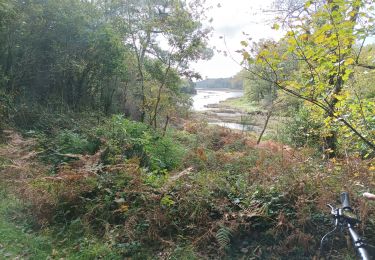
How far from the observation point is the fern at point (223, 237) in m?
3.92

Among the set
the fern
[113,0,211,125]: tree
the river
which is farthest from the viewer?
the river

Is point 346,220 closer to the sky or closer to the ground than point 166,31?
closer to the ground

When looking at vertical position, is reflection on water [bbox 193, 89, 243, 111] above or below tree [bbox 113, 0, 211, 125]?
below

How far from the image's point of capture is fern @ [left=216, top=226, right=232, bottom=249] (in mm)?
3924

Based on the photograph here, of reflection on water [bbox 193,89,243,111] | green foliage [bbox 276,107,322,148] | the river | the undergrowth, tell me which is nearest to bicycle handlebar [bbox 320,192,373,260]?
the undergrowth

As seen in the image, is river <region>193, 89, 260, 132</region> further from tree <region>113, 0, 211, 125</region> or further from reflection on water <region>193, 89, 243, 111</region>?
tree <region>113, 0, 211, 125</region>

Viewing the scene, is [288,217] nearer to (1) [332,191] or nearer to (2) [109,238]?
(1) [332,191]

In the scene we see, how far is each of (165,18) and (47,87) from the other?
5716mm

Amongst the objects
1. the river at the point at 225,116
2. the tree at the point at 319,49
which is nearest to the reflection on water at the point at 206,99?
the river at the point at 225,116

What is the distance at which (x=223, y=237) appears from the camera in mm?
3963

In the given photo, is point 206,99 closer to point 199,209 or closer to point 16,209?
point 16,209

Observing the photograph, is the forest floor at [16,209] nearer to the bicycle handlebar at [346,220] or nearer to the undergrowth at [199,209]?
the undergrowth at [199,209]

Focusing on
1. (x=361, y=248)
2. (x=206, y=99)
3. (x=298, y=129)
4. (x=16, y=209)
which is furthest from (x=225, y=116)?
(x=206, y=99)

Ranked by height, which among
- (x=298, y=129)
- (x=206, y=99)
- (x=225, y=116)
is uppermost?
(x=298, y=129)
